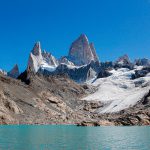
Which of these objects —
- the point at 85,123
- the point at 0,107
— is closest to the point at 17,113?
the point at 0,107

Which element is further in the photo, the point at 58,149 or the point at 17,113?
the point at 17,113

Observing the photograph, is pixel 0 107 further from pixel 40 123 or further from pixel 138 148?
pixel 138 148

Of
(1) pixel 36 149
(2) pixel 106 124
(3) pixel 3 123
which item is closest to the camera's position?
(1) pixel 36 149

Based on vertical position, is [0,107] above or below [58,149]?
above

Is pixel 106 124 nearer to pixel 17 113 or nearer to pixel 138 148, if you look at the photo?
pixel 17 113

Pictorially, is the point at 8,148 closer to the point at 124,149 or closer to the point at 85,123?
the point at 124,149

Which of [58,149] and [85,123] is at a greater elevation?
[85,123]

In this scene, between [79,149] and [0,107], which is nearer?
[79,149]

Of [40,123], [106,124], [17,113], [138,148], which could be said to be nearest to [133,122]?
[106,124]

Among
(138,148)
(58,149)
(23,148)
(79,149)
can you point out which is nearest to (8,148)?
(23,148)

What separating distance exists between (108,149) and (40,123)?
142 meters

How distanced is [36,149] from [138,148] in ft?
60.2

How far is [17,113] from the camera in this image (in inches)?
7825

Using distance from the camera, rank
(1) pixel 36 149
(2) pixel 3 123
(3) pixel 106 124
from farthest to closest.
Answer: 1. (3) pixel 106 124
2. (2) pixel 3 123
3. (1) pixel 36 149
